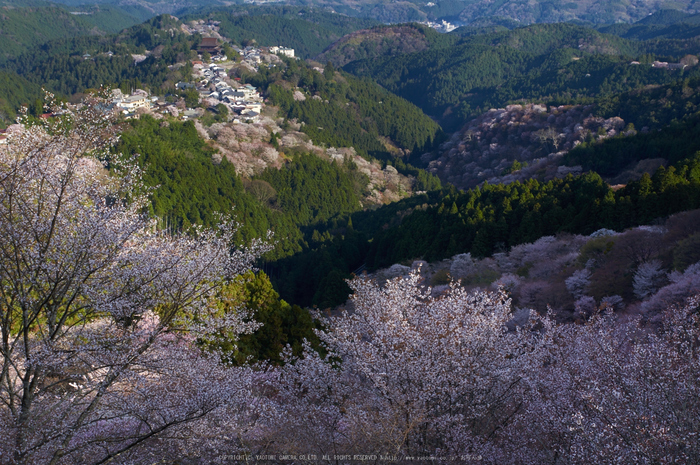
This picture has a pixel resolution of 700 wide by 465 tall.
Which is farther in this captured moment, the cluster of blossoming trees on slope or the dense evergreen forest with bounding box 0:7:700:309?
the dense evergreen forest with bounding box 0:7:700:309

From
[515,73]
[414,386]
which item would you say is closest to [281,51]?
[515,73]

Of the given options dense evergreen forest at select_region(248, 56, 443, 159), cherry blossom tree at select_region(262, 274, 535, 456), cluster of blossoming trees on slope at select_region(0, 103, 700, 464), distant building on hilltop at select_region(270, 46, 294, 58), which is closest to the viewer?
cluster of blossoming trees on slope at select_region(0, 103, 700, 464)

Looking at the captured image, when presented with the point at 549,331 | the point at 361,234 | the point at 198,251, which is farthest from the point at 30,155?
the point at 361,234

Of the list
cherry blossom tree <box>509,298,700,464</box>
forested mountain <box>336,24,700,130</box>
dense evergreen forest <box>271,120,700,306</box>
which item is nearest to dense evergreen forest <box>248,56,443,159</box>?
forested mountain <box>336,24,700,130</box>

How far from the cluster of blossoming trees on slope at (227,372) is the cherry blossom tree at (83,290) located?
1.6 inches

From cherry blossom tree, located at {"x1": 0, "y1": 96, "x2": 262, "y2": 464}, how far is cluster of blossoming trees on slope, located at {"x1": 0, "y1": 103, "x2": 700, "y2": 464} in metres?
0.04

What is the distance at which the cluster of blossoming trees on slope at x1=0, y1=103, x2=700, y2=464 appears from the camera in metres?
7.20

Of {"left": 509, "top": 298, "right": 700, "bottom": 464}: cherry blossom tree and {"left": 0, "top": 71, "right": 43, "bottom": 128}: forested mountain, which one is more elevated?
{"left": 509, "top": 298, "right": 700, "bottom": 464}: cherry blossom tree

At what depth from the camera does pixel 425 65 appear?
182500 millimetres

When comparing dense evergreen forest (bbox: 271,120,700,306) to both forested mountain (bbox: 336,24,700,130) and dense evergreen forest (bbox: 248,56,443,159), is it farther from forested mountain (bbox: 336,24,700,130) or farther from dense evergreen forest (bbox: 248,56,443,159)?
forested mountain (bbox: 336,24,700,130)

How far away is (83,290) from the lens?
7.87 meters

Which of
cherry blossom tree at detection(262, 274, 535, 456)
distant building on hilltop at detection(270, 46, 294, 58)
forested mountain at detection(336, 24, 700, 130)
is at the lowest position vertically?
forested mountain at detection(336, 24, 700, 130)

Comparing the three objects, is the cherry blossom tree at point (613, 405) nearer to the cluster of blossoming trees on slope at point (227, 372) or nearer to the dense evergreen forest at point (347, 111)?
the cluster of blossoming trees on slope at point (227, 372)

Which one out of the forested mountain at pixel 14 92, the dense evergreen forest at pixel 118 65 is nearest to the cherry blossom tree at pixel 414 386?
the dense evergreen forest at pixel 118 65
